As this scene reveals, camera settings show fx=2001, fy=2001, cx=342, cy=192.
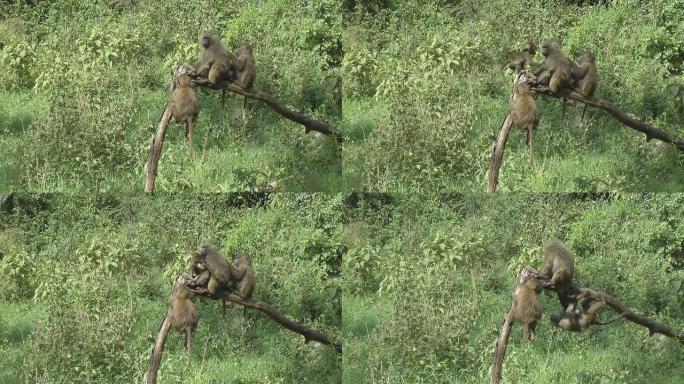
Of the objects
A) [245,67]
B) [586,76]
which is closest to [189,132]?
[245,67]

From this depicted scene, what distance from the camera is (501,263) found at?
11094 mm

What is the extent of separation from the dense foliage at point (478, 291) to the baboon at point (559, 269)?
0.45 m

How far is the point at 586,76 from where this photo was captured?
10656 mm

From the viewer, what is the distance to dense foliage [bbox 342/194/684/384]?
1102 centimetres

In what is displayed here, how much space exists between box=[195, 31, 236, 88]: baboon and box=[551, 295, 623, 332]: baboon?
2179mm

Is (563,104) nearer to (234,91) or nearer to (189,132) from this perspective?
(234,91)

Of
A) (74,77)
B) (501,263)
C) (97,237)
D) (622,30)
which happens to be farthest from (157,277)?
(622,30)

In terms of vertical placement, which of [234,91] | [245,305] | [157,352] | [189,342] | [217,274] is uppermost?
[234,91]

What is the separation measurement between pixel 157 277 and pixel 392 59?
1780 millimetres

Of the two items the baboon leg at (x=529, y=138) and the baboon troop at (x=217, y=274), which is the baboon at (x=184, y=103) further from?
the baboon leg at (x=529, y=138)

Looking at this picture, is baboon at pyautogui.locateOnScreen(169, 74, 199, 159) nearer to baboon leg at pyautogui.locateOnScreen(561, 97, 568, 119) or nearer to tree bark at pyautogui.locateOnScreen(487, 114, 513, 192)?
tree bark at pyautogui.locateOnScreen(487, 114, 513, 192)

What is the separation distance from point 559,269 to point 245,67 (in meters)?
1.99

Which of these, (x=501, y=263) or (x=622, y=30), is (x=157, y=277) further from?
(x=622, y=30)

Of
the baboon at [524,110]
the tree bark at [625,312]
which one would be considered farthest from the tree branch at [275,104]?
the tree bark at [625,312]
